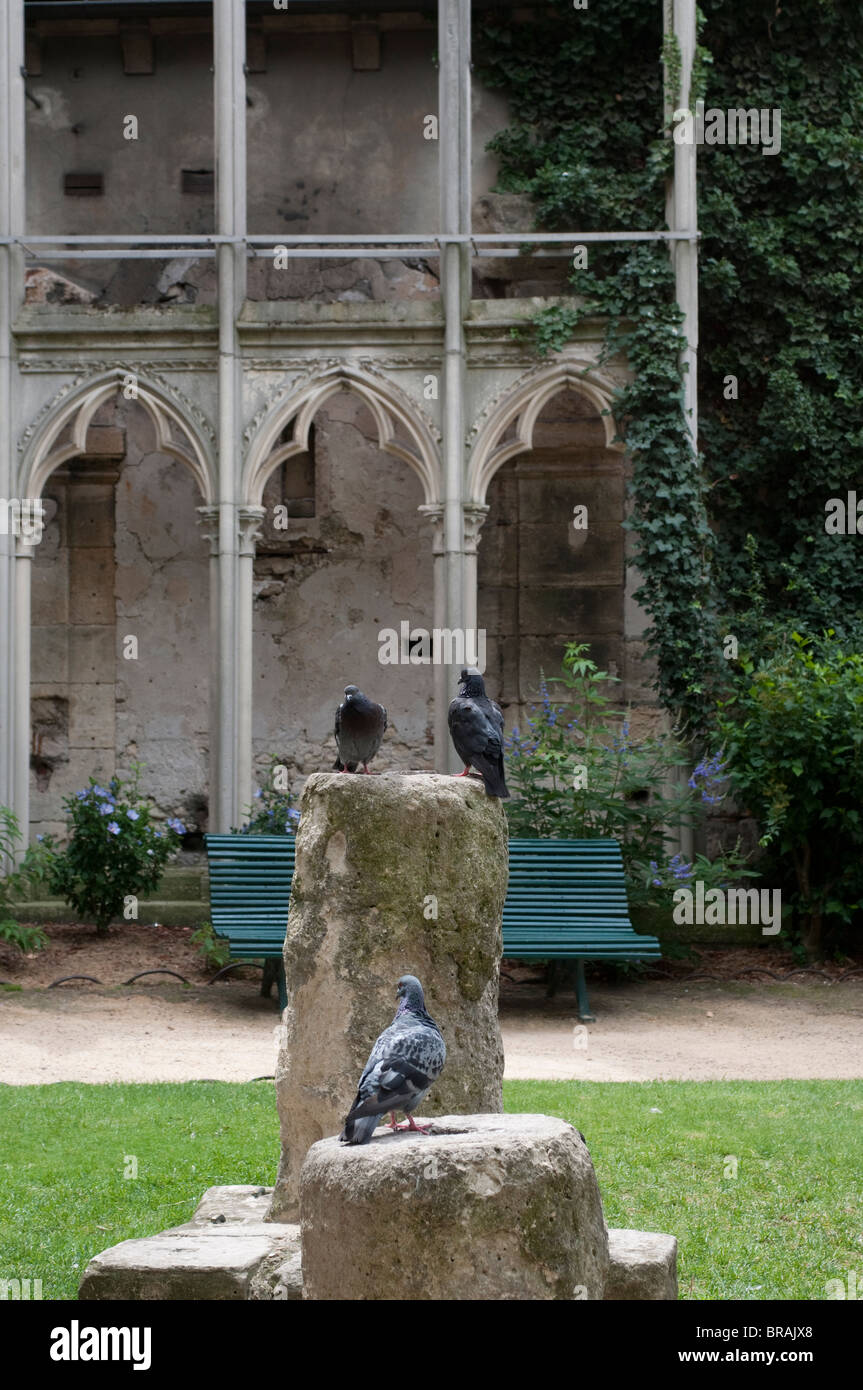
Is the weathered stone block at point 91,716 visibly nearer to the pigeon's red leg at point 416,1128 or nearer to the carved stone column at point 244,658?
the carved stone column at point 244,658

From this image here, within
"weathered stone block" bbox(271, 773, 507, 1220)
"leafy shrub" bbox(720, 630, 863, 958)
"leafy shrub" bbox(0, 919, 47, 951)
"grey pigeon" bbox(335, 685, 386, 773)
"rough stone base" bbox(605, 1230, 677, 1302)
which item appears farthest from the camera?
"leafy shrub" bbox(720, 630, 863, 958)

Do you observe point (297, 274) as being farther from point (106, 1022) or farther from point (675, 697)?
point (106, 1022)

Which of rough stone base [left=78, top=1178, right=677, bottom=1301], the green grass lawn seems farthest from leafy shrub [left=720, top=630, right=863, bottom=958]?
rough stone base [left=78, top=1178, right=677, bottom=1301]

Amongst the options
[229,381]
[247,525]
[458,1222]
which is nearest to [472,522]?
[247,525]

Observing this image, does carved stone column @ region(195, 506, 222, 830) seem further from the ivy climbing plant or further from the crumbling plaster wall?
the ivy climbing plant

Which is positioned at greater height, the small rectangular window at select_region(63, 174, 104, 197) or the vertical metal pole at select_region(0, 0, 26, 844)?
the small rectangular window at select_region(63, 174, 104, 197)

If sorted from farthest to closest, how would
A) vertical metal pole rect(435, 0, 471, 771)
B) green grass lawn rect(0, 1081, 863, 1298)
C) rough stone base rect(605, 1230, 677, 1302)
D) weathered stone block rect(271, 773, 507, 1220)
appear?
vertical metal pole rect(435, 0, 471, 771), green grass lawn rect(0, 1081, 863, 1298), weathered stone block rect(271, 773, 507, 1220), rough stone base rect(605, 1230, 677, 1302)

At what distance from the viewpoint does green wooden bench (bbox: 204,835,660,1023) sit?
955 centimetres

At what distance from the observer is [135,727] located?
49.9 ft

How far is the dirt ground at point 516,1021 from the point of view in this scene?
324 inches

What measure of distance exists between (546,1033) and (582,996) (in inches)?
21.6

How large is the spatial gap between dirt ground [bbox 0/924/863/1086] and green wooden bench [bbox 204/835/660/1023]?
0.44m

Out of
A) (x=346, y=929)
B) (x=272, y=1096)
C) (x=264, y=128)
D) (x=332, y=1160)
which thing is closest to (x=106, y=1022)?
(x=272, y=1096)

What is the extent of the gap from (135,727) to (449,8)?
699 cm
